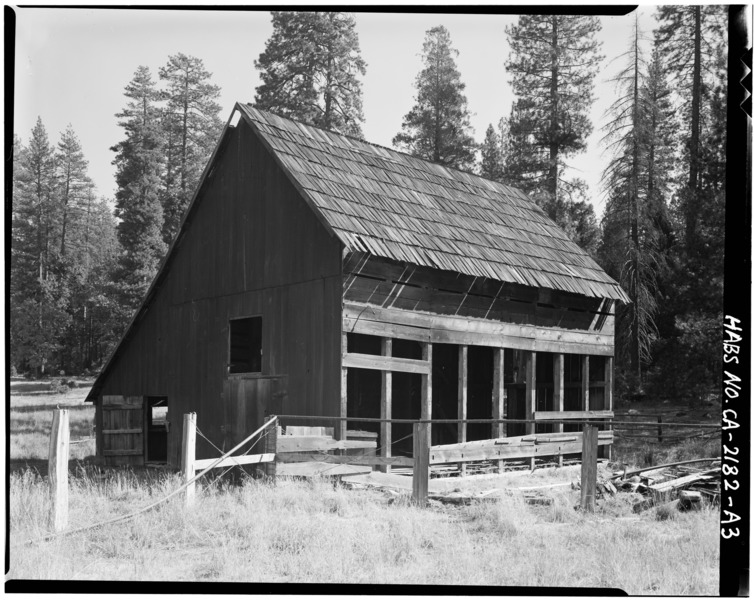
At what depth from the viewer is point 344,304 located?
14.6 m

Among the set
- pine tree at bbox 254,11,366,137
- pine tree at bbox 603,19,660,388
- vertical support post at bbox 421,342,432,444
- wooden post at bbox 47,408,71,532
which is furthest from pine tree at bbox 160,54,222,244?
wooden post at bbox 47,408,71,532

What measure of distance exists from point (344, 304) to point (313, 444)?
2.44 metres

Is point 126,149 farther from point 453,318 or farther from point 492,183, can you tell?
point 453,318

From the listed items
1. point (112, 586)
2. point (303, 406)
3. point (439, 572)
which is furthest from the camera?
point (303, 406)

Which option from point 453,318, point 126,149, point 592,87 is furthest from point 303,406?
point 126,149

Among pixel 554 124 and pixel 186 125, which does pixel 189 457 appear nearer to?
pixel 554 124

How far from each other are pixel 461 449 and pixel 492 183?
9963 millimetres

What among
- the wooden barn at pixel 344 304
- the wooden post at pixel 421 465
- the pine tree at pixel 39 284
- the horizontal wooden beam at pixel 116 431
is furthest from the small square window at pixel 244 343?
the pine tree at pixel 39 284

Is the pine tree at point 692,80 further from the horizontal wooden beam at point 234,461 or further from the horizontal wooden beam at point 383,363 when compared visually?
the horizontal wooden beam at point 234,461

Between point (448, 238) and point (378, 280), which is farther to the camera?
point (448, 238)

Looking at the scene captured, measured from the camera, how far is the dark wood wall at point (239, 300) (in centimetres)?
1503

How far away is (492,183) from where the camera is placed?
2247 centimetres

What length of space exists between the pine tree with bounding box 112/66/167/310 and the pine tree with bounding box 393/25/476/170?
10.7m

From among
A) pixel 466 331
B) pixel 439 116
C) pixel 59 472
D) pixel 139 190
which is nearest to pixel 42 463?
pixel 466 331
